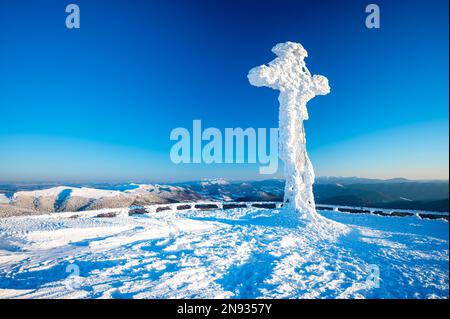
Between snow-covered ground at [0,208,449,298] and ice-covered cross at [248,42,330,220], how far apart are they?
279cm

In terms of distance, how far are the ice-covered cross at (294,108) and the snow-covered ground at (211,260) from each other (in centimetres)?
279

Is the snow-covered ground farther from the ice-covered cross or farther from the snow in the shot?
the snow

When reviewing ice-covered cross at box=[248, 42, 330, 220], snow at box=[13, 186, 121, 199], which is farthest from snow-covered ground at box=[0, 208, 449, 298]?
snow at box=[13, 186, 121, 199]

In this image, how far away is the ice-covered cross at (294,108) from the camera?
47.2ft

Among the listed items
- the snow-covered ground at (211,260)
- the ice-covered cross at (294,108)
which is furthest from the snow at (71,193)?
the ice-covered cross at (294,108)

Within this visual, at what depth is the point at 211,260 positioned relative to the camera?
7.28 metres

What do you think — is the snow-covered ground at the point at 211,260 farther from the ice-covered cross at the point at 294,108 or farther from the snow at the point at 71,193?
the snow at the point at 71,193

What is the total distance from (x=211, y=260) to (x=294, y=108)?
11079 millimetres

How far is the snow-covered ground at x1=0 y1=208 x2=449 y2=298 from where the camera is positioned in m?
5.39

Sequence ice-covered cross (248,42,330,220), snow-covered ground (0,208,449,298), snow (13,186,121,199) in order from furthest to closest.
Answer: snow (13,186,121,199)
ice-covered cross (248,42,330,220)
snow-covered ground (0,208,449,298)

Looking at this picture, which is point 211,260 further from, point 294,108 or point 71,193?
point 71,193

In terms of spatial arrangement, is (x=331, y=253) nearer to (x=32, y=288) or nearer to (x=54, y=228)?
(x=32, y=288)

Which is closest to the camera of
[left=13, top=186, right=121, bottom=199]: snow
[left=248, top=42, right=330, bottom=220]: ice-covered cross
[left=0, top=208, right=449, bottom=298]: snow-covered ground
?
[left=0, top=208, right=449, bottom=298]: snow-covered ground

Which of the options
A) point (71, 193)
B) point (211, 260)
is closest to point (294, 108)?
point (211, 260)
